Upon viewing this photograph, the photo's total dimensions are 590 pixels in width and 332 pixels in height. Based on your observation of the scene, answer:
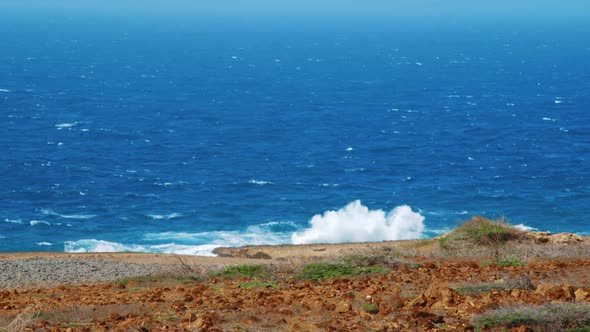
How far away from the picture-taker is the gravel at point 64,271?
2566 cm

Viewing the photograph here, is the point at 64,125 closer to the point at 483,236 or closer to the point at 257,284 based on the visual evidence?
the point at 483,236

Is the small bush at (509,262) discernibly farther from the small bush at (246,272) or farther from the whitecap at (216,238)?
the whitecap at (216,238)

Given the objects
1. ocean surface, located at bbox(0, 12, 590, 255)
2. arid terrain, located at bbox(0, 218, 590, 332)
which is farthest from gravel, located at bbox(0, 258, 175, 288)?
ocean surface, located at bbox(0, 12, 590, 255)

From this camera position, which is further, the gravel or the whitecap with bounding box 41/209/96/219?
the whitecap with bounding box 41/209/96/219

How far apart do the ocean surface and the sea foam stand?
11cm

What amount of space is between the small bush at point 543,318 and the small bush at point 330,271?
5.55 meters

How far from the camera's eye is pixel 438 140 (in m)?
70.4

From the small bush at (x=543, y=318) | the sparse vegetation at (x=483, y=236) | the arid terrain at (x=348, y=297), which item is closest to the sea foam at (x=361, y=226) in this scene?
the sparse vegetation at (x=483, y=236)

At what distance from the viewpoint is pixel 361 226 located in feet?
165

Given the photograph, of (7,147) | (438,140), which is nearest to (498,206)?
(438,140)

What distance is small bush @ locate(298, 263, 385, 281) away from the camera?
758 inches

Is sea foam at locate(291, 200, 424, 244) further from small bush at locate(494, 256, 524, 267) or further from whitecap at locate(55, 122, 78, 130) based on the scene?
whitecap at locate(55, 122, 78, 130)

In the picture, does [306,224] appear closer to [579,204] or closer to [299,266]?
[579,204]

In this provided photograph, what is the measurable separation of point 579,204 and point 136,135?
3466 centimetres
